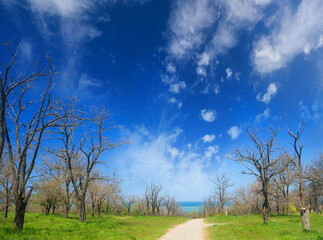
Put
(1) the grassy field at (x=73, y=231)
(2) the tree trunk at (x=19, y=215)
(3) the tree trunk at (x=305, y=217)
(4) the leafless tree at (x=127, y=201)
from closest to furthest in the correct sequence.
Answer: (1) the grassy field at (x=73, y=231) < (2) the tree trunk at (x=19, y=215) < (3) the tree trunk at (x=305, y=217) < (4) the leafless tree at (x=127, y=201)

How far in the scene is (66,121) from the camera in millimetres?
20031

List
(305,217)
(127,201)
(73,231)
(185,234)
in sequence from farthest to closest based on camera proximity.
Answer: (127,201)
(185,234)
(305,217)
(73,231)

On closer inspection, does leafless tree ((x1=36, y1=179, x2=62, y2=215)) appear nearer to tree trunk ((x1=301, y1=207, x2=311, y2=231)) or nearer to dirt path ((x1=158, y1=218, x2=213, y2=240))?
dirt path ((x1=158, y1=218, x2=213, y2=240))

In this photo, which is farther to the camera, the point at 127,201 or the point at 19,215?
the point at 127,201

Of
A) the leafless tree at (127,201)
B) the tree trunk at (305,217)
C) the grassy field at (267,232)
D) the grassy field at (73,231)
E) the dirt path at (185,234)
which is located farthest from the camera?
the leafless tree at (127,201)

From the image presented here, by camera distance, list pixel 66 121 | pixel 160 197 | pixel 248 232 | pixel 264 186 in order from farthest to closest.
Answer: pixel 160 197
pixel 264 186
pixel 66 121
pixel 248 232

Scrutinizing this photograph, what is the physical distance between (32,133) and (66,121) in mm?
6807

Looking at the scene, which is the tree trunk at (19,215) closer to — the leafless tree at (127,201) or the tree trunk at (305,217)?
the tree trunk at (305,217)

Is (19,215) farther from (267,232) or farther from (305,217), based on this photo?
(305,217)

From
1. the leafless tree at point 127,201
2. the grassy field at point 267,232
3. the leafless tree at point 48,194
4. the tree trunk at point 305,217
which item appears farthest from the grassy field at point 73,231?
the leafless tree at point 127,201

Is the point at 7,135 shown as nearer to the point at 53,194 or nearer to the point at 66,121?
the point at 66,121

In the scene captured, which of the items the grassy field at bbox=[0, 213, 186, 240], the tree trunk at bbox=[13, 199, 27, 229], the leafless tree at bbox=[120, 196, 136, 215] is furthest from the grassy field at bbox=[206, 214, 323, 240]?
the leafless tree at bbox=[120, 196, 136, 215]

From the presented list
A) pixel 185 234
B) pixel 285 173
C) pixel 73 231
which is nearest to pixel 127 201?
pixel 285 173

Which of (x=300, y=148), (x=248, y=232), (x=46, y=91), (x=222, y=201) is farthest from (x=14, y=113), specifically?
(x=222, y=201)
